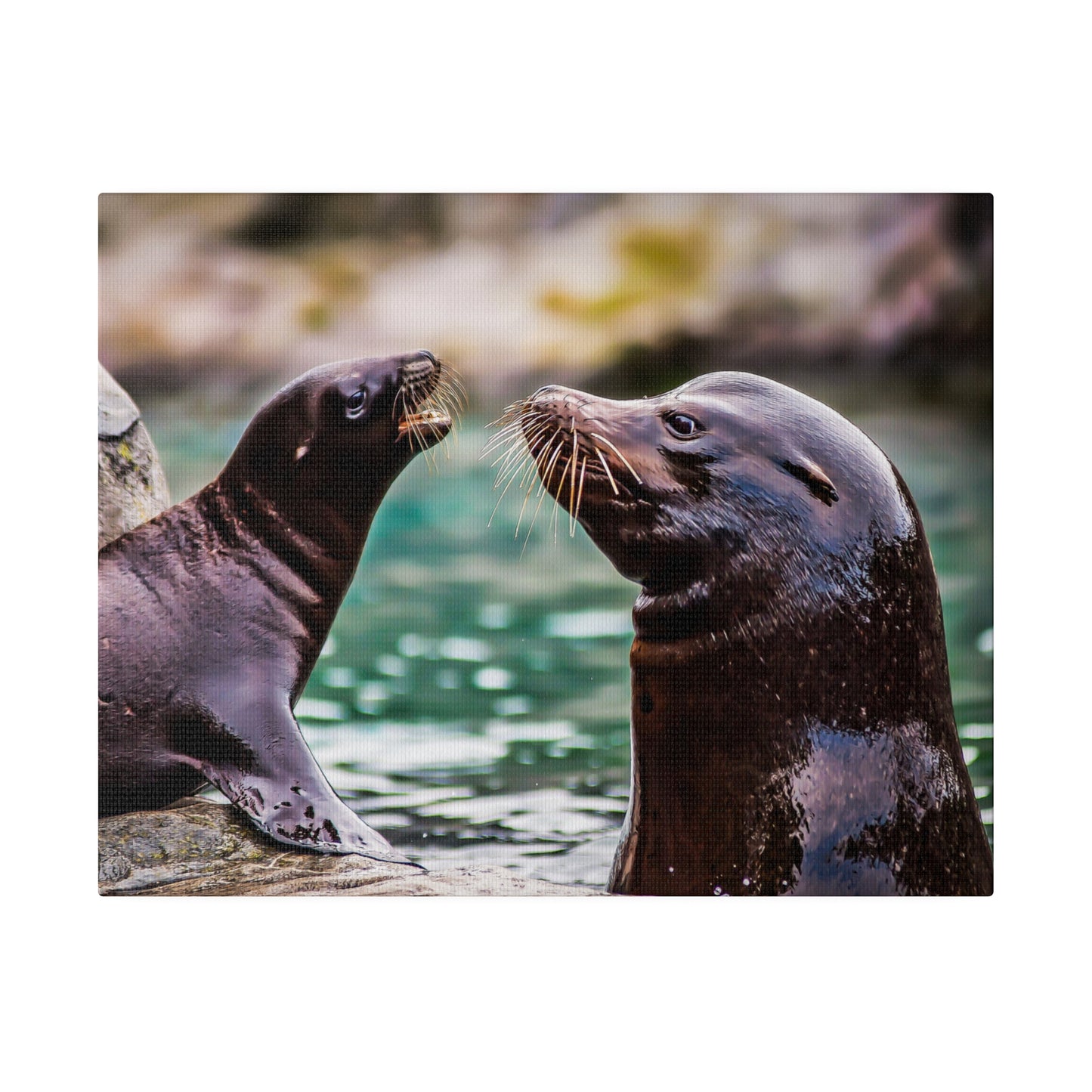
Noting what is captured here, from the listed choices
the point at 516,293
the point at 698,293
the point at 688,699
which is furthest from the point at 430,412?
the point at 688,699

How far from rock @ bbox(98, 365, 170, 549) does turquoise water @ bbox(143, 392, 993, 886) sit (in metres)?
1.02

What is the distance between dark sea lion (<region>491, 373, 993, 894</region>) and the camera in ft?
14.9

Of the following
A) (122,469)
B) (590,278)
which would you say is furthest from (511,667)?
(122,469)

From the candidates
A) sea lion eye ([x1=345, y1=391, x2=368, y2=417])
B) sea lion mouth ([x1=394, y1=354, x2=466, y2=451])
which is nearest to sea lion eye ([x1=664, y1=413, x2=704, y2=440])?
sea lion mouth ([x1=394, y1=354, x2=466, y2=451])

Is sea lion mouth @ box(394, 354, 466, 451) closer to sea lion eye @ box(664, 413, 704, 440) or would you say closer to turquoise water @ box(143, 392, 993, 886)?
turquoise water @ box(143, 392, 993, 886)

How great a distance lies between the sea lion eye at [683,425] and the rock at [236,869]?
1.79 meters

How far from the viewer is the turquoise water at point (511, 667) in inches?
199

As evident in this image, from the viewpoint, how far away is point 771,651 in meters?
4.56

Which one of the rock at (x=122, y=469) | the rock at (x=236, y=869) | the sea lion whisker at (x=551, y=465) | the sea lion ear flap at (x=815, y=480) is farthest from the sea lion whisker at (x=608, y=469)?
the rock at (x=122, y=469)

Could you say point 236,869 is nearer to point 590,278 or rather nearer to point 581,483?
point 581,483

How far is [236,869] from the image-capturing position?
4879 millimetres

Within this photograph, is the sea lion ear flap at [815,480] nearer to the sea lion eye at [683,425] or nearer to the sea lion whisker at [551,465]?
the sea lion eye at [683,425]

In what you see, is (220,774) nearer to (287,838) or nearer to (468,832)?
(287,838)

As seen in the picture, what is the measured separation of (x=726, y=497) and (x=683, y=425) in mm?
316
